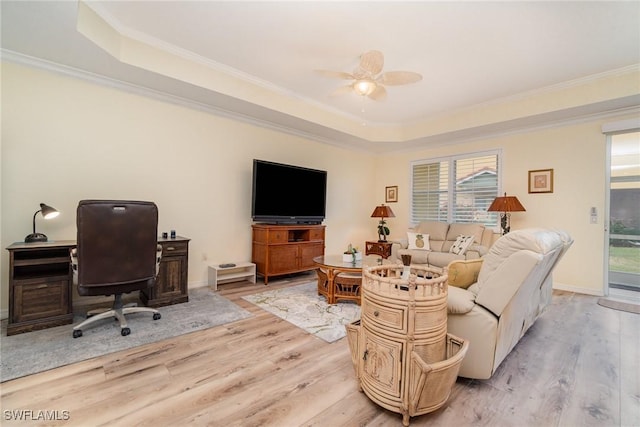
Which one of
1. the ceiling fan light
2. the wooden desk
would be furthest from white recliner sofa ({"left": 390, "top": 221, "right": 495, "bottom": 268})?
the wooden desk

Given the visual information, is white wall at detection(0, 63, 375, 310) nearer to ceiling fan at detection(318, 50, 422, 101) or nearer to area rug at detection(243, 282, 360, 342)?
area rug at detection(243, 282, 360, 342)

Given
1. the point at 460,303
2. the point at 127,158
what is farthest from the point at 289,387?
the point at 127,158

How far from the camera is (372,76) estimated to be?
2936mm

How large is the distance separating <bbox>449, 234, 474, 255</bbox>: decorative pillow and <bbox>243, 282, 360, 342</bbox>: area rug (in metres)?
2.17

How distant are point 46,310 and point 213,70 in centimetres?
308

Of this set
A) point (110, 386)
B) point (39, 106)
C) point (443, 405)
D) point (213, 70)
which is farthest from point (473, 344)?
point (39, 106)

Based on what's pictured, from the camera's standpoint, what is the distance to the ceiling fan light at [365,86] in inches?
117

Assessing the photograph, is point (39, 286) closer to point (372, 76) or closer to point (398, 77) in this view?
point (372, 76)

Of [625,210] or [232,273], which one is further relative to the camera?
[232,273]

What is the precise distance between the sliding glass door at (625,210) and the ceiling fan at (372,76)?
3.54 m

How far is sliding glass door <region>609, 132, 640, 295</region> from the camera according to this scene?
388cm

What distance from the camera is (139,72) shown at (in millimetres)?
3018

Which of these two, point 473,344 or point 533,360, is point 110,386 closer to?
point 473,344

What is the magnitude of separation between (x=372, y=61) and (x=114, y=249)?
2898 millimetres
